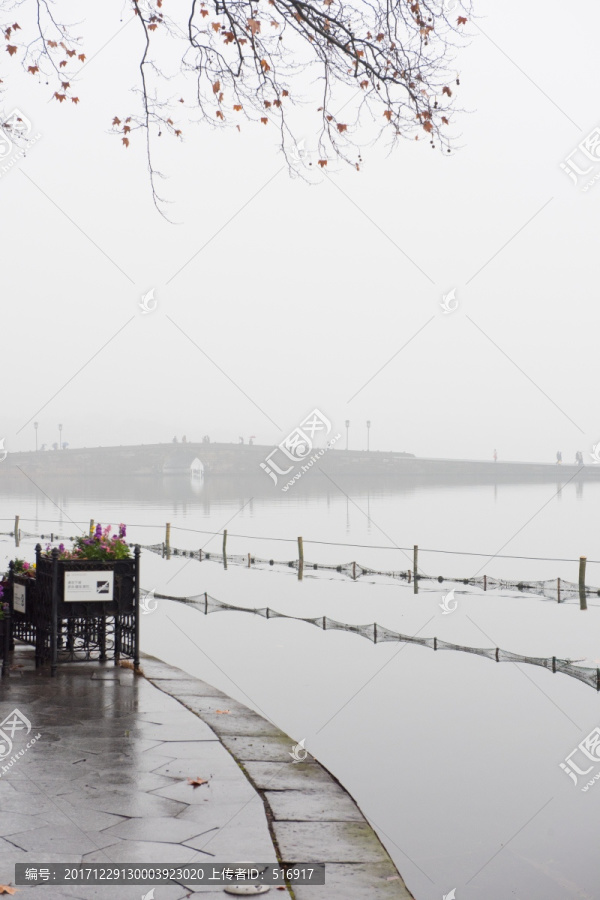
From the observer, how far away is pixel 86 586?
8820 mm

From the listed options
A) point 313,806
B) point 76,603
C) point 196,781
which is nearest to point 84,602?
point 76,603

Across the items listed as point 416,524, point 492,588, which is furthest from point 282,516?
point 492,588

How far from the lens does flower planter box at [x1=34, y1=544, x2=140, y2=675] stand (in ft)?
28.9

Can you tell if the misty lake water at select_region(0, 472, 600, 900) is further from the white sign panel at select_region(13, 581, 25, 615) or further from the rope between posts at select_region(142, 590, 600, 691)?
the white sign panel at select_region(13, 581, 25, 615)

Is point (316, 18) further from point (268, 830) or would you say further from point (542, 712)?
point (542, 712)

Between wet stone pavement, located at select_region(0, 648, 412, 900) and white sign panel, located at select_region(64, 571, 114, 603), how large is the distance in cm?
100

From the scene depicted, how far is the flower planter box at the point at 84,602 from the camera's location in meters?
8.80

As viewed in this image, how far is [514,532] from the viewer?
158 ft

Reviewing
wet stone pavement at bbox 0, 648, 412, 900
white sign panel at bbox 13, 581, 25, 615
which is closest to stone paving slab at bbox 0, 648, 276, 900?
wet stone pavement at bbox 0, 648, 412, 900

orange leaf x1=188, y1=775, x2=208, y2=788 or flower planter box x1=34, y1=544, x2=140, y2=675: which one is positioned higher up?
flower planter box x1=34, y1=544, x2=140, y2=675

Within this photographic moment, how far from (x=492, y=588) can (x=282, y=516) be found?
1322 inches

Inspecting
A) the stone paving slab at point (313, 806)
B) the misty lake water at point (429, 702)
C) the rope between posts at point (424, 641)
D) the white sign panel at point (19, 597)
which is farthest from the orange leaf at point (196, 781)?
the rope between posts at point (424, 641)
